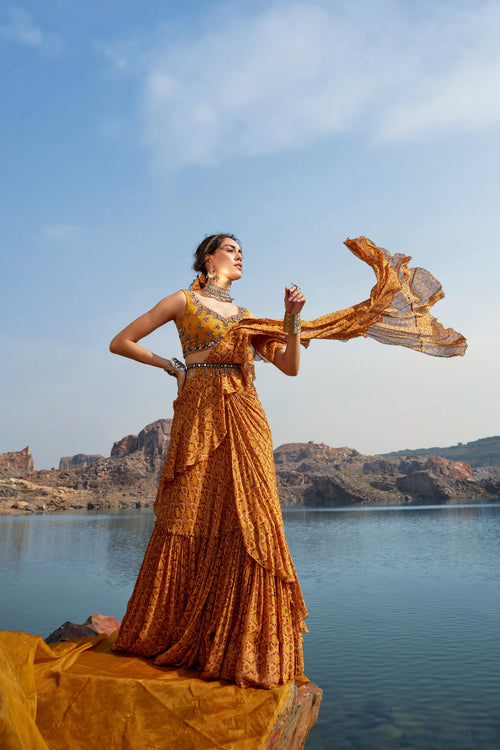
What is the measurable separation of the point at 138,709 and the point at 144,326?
6.73 ft

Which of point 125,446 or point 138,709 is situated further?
point 125,446

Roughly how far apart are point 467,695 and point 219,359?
12.9 feet

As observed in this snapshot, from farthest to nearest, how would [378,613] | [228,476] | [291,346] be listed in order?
[378,613] < [291,346] < [228,476]

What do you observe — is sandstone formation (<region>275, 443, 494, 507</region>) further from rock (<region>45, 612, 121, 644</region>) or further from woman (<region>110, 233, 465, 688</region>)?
woman (<region>110, 233, 465, 688</region>)

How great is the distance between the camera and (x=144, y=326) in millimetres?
3262

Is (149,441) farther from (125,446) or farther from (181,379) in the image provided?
(181,379)

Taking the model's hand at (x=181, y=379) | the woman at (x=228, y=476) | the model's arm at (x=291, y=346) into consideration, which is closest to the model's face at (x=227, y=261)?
the woman at (x=228, y=476)

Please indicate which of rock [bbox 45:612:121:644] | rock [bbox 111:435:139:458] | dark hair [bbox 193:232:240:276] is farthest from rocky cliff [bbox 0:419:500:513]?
dark hair [bbox 193:232:240:276]

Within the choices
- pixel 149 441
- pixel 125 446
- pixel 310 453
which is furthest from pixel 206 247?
pixel 310 453

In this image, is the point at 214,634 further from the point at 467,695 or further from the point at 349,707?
the point at 467,695

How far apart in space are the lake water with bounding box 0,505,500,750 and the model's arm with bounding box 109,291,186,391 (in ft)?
10.4

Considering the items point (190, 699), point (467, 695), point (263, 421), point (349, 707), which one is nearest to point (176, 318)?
point (263, 421)

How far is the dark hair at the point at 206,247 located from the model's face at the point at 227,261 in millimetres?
29

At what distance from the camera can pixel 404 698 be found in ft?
15.0
